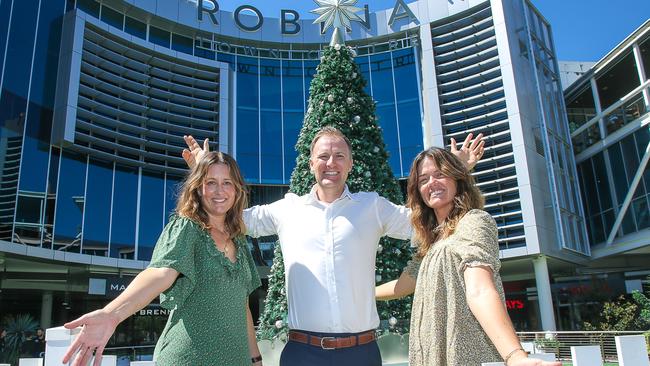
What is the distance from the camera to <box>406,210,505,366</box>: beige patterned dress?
1790mm

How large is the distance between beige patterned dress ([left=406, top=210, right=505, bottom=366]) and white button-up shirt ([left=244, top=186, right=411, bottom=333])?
49 cm

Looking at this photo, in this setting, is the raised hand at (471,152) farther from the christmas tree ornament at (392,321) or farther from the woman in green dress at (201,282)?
the christmas tree ornament at (392,321)

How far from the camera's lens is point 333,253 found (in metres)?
2.54

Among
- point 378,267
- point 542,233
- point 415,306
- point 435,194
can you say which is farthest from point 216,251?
point 542,233

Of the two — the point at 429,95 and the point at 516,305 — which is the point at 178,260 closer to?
the point at 429,95

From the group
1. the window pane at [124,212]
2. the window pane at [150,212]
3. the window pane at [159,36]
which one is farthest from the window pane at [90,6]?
the window pane at [150,212]

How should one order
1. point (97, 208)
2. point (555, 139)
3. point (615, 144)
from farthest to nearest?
1. point (555, 139)
2. point (615, 144)
3. point (97, 208)

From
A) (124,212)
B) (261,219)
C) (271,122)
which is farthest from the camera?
(271,122)

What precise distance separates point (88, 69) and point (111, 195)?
5.53 metres

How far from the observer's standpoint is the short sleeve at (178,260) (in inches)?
74.9

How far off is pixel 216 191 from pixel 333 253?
720 millimetres

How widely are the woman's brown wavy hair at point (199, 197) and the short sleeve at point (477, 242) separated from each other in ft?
3.49

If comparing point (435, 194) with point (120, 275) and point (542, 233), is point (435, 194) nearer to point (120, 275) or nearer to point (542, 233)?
point (542, 233)

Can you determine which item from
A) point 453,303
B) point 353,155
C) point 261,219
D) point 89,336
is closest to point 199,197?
point 261,219
